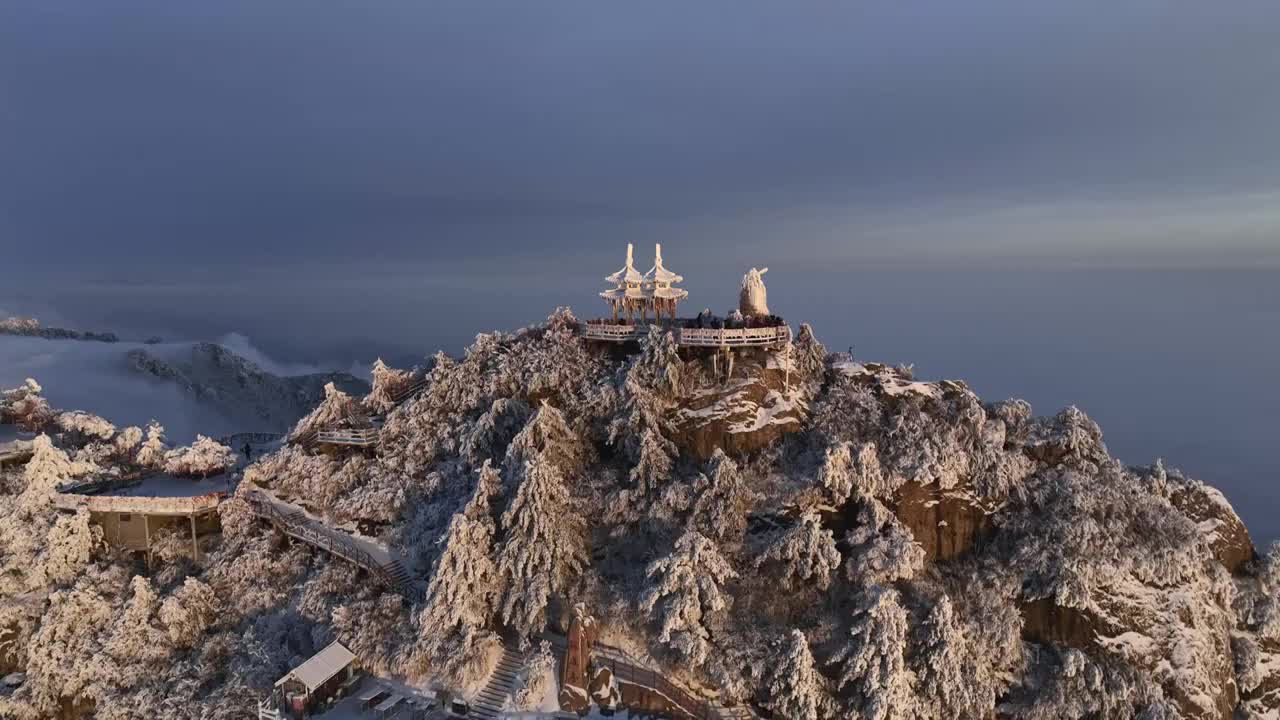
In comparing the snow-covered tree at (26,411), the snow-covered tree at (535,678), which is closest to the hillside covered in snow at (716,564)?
the snow-covered tree at (535,678)

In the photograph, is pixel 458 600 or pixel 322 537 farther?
pixel 322 537

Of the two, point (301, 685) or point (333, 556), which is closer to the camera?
point (301, 685)

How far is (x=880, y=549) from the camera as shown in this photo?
24.8m

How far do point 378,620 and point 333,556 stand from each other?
5624 mm

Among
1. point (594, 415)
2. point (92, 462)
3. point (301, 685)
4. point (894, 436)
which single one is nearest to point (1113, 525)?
point (894, 436)

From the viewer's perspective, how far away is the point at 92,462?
1372 inches

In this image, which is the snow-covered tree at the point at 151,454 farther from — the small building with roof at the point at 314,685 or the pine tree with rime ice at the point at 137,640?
the small building with roof at the point at 314,685

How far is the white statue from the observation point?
36500 millimetres

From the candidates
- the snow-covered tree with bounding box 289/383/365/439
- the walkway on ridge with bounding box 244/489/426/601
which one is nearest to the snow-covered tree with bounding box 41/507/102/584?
the walkway on ridge with bounding box 244/489/426/601

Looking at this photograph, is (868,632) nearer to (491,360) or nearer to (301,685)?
(301,685)

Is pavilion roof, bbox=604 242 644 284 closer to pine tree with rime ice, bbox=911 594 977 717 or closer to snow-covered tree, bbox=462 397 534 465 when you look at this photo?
snow-covered tree, bbox=462 397 534 465

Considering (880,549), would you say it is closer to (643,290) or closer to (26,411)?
(643,290)

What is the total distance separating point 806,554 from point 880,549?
111 inches

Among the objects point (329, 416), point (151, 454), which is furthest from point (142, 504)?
point (329, 416)
